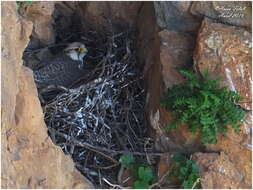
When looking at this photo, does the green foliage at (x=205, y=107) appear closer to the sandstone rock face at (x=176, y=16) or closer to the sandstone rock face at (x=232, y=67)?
the sandstone rock face at (x=232, y=67)

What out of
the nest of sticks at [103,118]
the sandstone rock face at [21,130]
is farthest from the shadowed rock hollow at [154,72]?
the nest of sticks at [103,118]

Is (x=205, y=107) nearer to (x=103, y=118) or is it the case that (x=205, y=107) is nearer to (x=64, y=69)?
(x=103, y=118)

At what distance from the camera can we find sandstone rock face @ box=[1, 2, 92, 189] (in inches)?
101

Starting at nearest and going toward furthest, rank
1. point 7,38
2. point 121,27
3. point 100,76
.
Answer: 1. point 7,38
2. point 100,76
3. point 121,27

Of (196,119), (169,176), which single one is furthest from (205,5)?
(169,176)

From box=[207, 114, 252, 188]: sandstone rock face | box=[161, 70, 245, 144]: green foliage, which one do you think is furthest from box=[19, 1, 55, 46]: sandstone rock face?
box=[207, 114, 252, 188]: sandstone rock face

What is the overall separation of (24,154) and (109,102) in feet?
4.85

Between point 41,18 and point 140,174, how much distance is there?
1.81m

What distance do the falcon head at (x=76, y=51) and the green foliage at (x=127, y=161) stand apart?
1407 mm

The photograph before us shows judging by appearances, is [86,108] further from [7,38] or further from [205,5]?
[7,38]

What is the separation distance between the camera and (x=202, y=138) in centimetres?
354

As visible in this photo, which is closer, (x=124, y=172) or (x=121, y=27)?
(x=124, y=172)

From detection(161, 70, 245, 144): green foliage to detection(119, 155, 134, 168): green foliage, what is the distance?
13.8 inches

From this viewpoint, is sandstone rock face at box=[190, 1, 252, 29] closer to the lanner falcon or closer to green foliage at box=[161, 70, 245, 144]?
green foliage at box=[161, 70, 245, 144]
